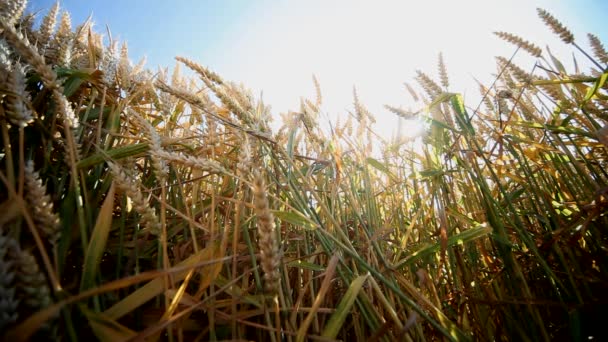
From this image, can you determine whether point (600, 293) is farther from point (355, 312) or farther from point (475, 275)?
point (355, 312)

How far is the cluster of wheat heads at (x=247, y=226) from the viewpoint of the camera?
0.49m

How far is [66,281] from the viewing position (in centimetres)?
62

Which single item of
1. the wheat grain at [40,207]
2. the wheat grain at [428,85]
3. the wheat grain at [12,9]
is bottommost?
the wheat grain at [40,207]

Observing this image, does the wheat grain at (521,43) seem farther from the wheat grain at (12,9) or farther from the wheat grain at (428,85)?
the wheat grain at (12,9)

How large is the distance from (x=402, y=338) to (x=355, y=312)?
8.5 inches

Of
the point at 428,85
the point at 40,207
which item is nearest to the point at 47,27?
the point at 40,207

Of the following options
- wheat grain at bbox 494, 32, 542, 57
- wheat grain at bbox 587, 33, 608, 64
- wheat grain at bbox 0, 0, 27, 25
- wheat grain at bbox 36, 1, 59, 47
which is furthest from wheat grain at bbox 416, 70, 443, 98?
wheat grain at bbox 36, 1, 59, 47

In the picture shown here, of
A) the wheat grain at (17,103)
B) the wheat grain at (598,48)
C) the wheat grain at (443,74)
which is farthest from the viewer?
the wheat grain at (598,48)

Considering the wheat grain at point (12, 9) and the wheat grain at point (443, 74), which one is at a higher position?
the wheat grain at point (12, 9)

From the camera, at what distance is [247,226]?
87 centimetres

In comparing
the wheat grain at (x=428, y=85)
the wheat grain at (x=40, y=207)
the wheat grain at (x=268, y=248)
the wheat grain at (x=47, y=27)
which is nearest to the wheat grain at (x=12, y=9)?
the wheat grain at (x=47, y=27)

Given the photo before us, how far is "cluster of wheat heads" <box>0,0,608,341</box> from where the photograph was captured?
1.60 feet

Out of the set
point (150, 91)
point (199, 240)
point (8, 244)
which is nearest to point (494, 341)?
point (199, 240)

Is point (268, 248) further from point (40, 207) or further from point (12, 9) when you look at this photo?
point (12, 9)
